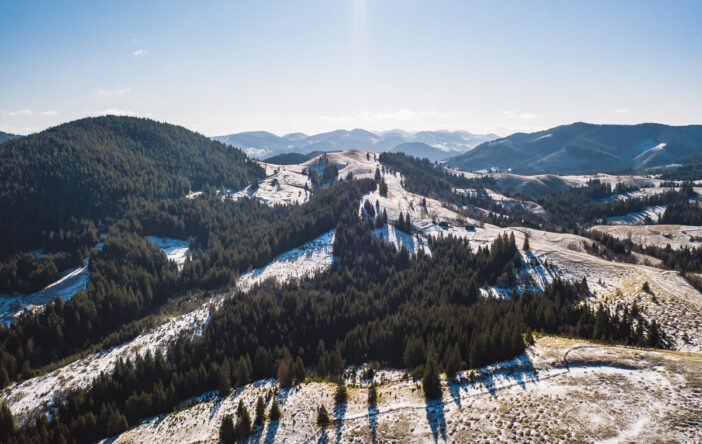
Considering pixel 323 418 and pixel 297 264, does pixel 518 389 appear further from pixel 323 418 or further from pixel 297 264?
pixel 297 264

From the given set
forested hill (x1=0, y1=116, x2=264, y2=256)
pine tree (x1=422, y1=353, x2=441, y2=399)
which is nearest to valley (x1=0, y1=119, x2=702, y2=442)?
pine tree (x1=422, y1=353, x2=441, y2=399)

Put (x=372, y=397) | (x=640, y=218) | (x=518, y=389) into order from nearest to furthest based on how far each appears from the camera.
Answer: (x=518, y=389) → (x=372, y=397) → (x=640, y=218)

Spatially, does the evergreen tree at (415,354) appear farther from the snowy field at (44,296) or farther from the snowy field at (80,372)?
the snowy field at (44,296)

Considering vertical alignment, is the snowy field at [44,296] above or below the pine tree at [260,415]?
below

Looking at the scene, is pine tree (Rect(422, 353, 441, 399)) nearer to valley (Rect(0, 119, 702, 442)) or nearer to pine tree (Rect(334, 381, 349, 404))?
Result: valley (Rect(0, 119, 702, 442))

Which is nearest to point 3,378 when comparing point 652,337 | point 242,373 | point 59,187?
point 242,373

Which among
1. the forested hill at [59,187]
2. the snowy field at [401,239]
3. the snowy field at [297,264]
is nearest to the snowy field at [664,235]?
the snowy field at [401,239]
